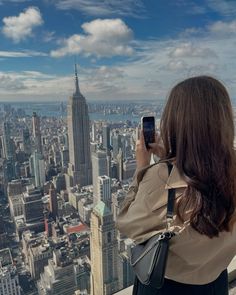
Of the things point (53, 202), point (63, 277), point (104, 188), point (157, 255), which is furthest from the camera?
point (53, 202)

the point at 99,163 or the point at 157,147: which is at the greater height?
the point at 157,147

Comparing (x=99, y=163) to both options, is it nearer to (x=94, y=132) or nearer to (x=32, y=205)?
(x=94, y=132)

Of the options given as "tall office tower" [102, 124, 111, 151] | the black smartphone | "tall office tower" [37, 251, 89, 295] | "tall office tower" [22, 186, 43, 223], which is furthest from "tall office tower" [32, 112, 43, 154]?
the black smartphone

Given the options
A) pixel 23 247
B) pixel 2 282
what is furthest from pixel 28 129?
pixel 2 282

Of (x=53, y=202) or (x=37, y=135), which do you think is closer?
(x=53, y=202)

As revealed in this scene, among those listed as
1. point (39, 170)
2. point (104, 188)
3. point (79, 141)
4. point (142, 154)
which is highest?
point (142, 154)

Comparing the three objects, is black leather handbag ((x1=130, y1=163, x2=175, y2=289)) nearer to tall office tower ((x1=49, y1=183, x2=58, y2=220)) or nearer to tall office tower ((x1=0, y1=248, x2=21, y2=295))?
tall office tower ((x1=0, y1=248, x2=21, y2=295))

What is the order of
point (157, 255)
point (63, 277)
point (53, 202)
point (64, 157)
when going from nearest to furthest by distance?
point (157, 255), point (63, 277), point (53, 202), point (64, 157)

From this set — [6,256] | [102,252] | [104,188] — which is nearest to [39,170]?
[6,256]
